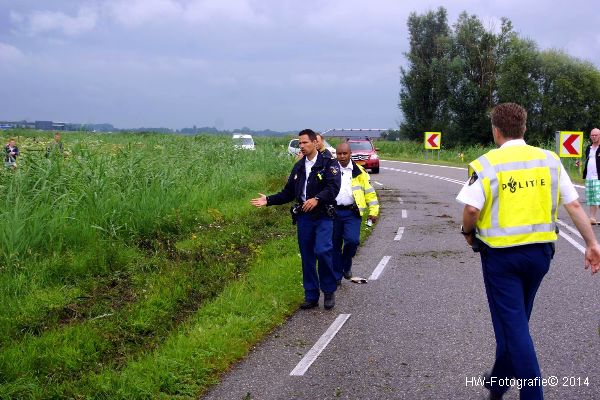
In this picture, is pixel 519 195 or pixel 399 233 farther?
pixel 399 233

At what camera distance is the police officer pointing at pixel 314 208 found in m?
7.08

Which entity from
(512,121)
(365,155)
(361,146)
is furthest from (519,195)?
(361,146)

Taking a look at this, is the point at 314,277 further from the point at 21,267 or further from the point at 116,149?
the point at 116,149

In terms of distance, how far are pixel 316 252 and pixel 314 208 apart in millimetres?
469

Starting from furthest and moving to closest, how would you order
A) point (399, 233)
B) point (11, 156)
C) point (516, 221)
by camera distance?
point (399, 233), point (11, 156), point (516, 221)

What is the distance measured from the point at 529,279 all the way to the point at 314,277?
3.44 meters

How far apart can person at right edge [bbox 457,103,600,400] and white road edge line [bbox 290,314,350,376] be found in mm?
1772

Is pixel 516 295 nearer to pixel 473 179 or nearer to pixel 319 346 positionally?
pixel 473 179

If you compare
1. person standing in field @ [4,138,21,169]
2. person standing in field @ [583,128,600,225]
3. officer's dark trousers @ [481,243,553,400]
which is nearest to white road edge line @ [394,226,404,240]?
person standing in field @ [583,128,600,225]

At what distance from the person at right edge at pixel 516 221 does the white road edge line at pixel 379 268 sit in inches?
187

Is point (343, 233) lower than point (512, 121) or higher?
lower

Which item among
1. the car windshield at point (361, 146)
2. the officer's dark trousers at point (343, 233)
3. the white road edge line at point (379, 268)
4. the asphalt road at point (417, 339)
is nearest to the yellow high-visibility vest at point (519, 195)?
the asphalt road at point (417, 339)

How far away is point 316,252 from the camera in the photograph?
723cm

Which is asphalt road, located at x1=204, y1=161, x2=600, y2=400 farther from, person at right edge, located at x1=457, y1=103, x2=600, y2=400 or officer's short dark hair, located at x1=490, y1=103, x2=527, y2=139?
officer's short dark hair, located at x1=490, y1=103, x2=527, y2=139
